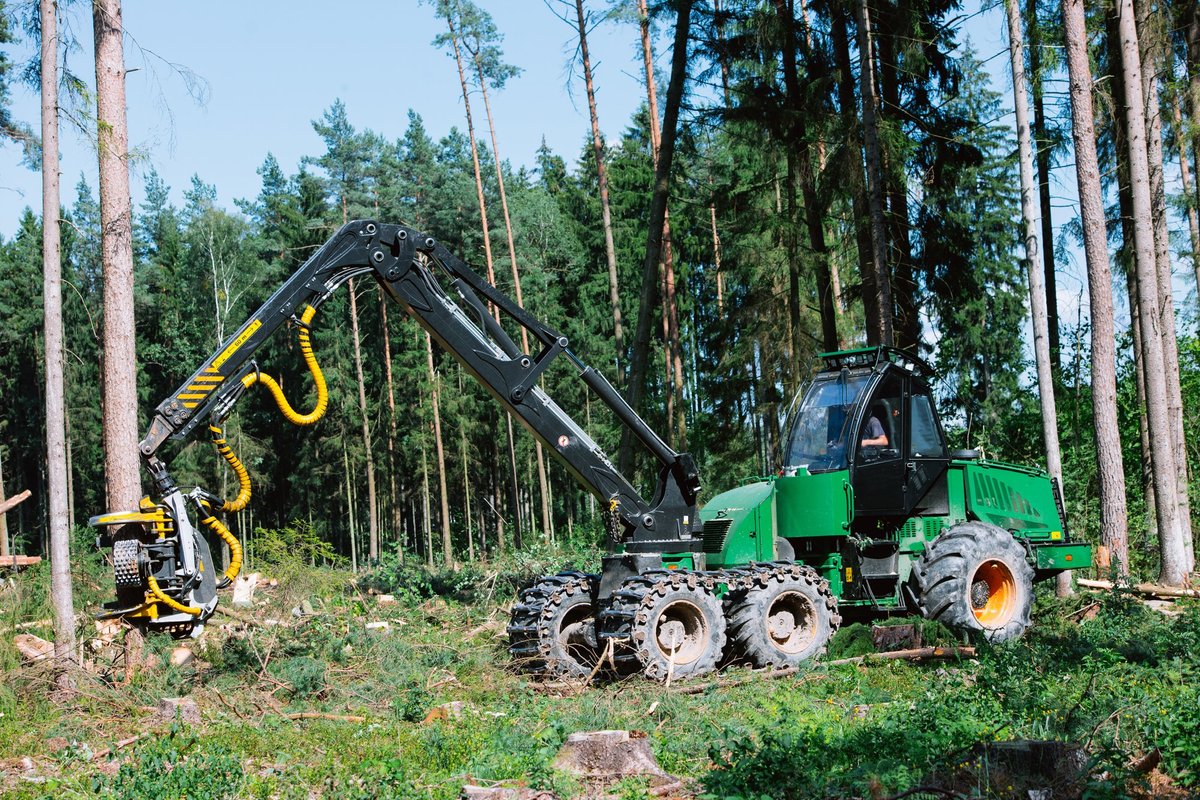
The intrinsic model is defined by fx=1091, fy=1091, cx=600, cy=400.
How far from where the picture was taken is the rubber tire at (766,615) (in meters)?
9.71

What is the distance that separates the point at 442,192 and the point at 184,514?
3268 cm

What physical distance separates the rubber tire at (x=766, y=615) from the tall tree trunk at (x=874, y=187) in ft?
19.7

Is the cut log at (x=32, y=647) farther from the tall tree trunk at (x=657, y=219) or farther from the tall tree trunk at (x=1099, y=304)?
the tall tree trunk at (x=1099, y=304)

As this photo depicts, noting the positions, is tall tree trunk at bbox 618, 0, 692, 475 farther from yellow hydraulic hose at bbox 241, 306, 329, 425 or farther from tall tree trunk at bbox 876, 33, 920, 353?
yellow hydraulic hose at bbox 241, 306, 329, 425

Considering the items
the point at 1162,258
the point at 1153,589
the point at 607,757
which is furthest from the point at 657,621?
the point at 1162,258

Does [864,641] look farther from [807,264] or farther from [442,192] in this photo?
[442,192]

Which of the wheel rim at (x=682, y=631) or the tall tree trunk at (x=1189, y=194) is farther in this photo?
the tall tree trunk at (x=1189, y=194)

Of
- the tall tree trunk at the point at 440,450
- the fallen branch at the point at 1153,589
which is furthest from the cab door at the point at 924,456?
the tall tree trunk at the point at 440,450

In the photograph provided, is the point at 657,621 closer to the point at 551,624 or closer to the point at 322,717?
the point at 551,624

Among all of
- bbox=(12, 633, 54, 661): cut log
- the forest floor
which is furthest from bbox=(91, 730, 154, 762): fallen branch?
bbox=(12, 633, 54, 661): cut log

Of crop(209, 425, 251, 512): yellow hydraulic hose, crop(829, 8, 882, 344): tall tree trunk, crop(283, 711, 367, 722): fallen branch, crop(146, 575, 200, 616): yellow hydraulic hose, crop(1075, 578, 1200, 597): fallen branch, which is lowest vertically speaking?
crop(1075, 578, 1200, 597): fallen branch

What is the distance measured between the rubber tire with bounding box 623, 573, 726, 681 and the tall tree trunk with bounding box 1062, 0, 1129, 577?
24.6ft

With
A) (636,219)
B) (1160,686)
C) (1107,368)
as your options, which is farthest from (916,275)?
(636,219)

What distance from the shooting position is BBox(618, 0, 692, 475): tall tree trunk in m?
17.5
